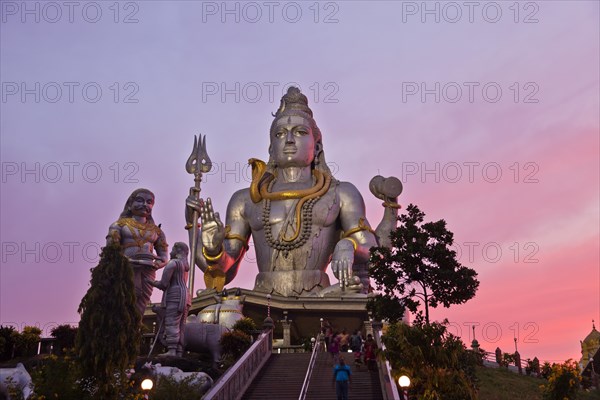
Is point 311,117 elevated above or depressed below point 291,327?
above

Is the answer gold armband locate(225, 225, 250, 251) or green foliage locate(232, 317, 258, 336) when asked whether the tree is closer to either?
green foliage locate(232, 317, 258, 336)

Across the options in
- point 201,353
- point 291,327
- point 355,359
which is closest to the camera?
point 355,359

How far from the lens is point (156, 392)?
14.8m

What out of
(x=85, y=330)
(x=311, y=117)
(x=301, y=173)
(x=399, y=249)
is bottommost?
(x=85, y=330)

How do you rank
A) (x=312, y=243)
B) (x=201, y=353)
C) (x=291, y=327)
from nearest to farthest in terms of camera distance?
1. (x=201, y=353)
2. (x=291, y=327)
3. (x=312, y=243)

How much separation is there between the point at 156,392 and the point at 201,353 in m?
7.09

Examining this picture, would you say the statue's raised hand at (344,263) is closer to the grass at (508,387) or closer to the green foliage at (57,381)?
the grass at (508,387)

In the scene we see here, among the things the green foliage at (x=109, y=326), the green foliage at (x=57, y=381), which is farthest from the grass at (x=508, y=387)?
the green foliage at (x=57, y=381)

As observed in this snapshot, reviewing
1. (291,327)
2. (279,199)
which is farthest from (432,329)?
(279,199)

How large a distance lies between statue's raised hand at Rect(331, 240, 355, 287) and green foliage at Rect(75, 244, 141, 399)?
1479 centimetres

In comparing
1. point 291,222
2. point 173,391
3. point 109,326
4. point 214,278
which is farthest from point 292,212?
point 109,326

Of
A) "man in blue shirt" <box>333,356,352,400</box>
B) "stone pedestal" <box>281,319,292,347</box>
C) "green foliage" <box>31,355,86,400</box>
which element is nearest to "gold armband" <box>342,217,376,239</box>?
"stone pedestal" <box>281,319,292,347</box>

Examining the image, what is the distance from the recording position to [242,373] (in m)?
16.8

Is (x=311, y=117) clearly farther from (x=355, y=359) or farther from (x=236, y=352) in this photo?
(x=355, y=359)
